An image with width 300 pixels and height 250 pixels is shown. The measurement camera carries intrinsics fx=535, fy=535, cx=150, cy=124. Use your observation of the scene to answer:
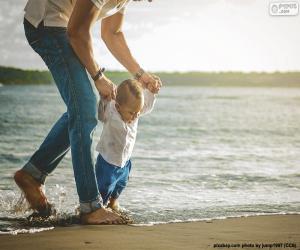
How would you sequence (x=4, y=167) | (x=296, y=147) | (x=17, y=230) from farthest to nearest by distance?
1. (x=296, y=147)
2. (x=4, y=167)
3. (x=17, y=230)

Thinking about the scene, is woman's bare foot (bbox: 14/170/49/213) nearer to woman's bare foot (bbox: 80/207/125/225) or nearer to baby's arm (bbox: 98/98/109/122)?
woman's bare foot (bbox: 80/207/125/225)

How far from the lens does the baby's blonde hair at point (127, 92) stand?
2.77 m

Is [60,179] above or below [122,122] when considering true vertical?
below

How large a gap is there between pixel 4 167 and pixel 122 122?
4.08m

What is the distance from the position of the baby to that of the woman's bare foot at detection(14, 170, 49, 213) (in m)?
0.31

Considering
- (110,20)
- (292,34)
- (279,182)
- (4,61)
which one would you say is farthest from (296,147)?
(4,61)

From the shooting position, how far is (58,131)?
2713mm

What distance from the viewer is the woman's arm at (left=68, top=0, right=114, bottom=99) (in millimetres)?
2312

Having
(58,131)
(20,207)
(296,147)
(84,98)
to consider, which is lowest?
(296,147)

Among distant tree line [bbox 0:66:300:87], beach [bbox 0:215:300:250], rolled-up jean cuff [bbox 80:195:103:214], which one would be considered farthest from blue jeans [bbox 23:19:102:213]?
distant tree line [bbox 0:66:300:87]

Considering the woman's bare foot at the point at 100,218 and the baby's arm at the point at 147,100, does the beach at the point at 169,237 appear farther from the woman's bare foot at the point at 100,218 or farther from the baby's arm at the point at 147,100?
the baby's arm at the point at 147,100

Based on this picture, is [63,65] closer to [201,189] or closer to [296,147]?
[201,189]

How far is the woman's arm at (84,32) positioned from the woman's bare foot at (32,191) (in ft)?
2.19

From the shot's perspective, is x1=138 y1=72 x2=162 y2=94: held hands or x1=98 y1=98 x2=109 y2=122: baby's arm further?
x1=138 y1=72 x2=162 y2=94: held hands
